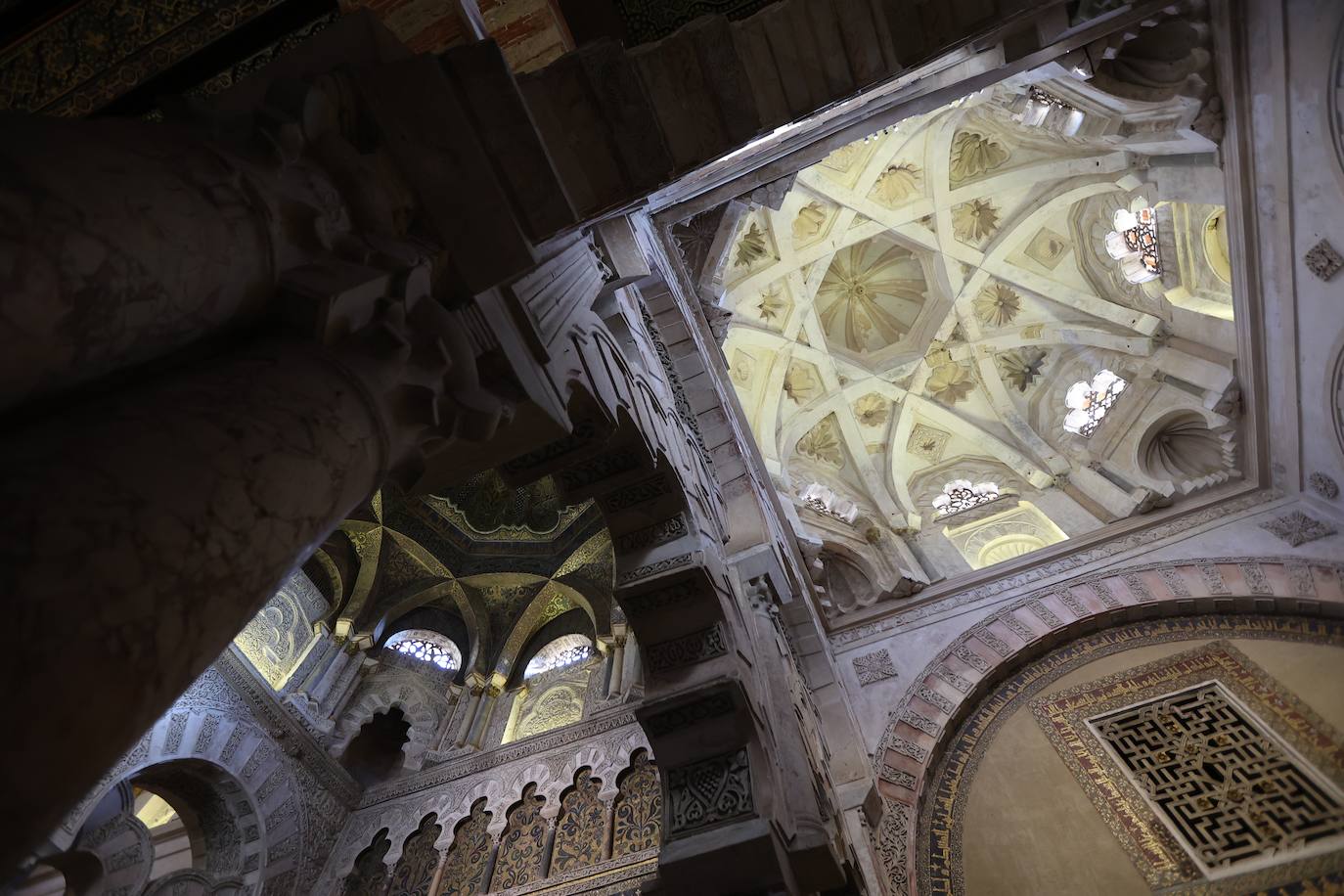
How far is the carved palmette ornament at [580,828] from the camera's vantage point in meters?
5.85

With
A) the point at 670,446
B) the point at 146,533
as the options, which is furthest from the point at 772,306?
the point at 146,533

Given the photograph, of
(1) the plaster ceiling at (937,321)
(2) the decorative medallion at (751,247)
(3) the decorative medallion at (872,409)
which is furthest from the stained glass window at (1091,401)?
(2) the decorative medallion at (751,247)

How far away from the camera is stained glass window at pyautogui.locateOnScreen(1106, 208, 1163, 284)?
928 cm

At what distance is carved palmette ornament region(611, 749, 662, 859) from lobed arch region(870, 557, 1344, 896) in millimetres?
1816

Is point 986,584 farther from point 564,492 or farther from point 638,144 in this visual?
point 638,144

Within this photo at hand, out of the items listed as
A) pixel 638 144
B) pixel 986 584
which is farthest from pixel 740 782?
pixel 986 584

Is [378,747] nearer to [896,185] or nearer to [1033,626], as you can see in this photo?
[1033,626]

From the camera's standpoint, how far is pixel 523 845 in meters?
6.23

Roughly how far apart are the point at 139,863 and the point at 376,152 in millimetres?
7041

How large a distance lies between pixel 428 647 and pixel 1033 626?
22.9ft

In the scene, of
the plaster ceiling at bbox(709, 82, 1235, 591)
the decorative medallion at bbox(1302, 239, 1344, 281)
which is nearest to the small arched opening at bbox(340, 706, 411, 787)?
the plaster ceiling at bbox(709, 82, 1235, 591)

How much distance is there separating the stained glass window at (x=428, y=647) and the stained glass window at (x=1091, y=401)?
383 inches

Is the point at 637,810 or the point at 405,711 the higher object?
the point at 405,711

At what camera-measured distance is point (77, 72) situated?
299cm
